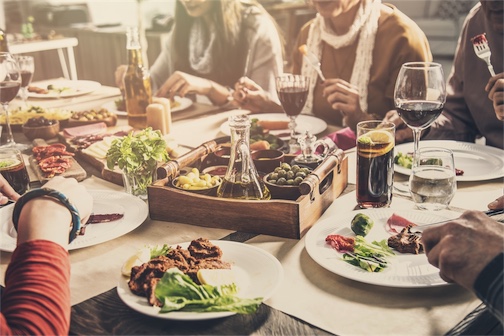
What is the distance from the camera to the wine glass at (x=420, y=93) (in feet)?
4.27

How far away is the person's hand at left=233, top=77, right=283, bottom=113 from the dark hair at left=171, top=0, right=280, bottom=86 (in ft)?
2.26

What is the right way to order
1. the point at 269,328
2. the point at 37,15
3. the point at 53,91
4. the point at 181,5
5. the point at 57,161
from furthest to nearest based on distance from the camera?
the point at 37,15 → the point at 181,5 → the point at 53,91 → the point at 57,161 → the point at 269,328

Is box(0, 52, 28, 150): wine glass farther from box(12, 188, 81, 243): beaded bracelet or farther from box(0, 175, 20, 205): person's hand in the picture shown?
box(12, 188, 81, 243): beaded bracelet

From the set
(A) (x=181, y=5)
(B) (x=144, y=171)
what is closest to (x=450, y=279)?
(B) (x=144, y=171)

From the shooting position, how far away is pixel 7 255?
1.10 m

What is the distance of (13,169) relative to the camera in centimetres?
138

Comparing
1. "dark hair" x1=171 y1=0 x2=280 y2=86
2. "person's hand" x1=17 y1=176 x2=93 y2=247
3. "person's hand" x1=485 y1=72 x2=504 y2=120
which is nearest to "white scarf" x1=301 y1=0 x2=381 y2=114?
"dark hair" x1=171 y1=0 x2=280 y2=86

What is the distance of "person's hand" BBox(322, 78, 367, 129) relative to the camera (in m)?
1.91

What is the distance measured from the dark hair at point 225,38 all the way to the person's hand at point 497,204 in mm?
1840

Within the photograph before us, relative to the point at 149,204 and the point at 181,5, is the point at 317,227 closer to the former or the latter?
the point at 149,204

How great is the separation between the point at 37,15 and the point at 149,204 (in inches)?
266

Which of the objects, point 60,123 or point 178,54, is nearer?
point 60,123

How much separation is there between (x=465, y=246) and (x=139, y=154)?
2.66 feet

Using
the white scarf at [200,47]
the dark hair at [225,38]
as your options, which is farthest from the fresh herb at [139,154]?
the white scarf at [200,47]
